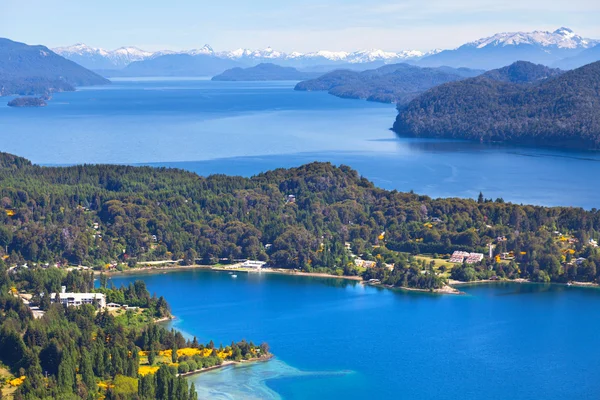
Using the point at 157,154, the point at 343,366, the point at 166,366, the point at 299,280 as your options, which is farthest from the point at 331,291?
the point at 157,154

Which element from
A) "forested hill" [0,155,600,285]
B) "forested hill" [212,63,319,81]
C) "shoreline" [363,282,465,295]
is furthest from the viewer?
"forested hill" [212,63,319,81]

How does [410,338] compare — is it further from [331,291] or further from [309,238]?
[309,238]

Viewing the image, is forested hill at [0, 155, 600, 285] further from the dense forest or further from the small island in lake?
the small island in lake

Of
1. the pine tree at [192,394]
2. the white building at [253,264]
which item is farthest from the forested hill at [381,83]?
the pine tree at [192,394]

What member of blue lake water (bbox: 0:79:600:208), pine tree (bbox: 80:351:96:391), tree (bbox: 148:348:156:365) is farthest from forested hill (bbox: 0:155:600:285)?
pine tree (bbox: 80:351:96:391)

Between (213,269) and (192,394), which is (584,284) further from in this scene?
(192,394)

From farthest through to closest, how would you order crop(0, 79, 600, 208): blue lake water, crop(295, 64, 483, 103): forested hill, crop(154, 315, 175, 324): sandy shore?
crop(295, 64, 483, 103): forested hill < crop(0, 79, 600, 208): blue lake water < crop(154, 315, 175, 324): sandy shore

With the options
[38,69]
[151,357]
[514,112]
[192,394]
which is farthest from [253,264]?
[38,69]
